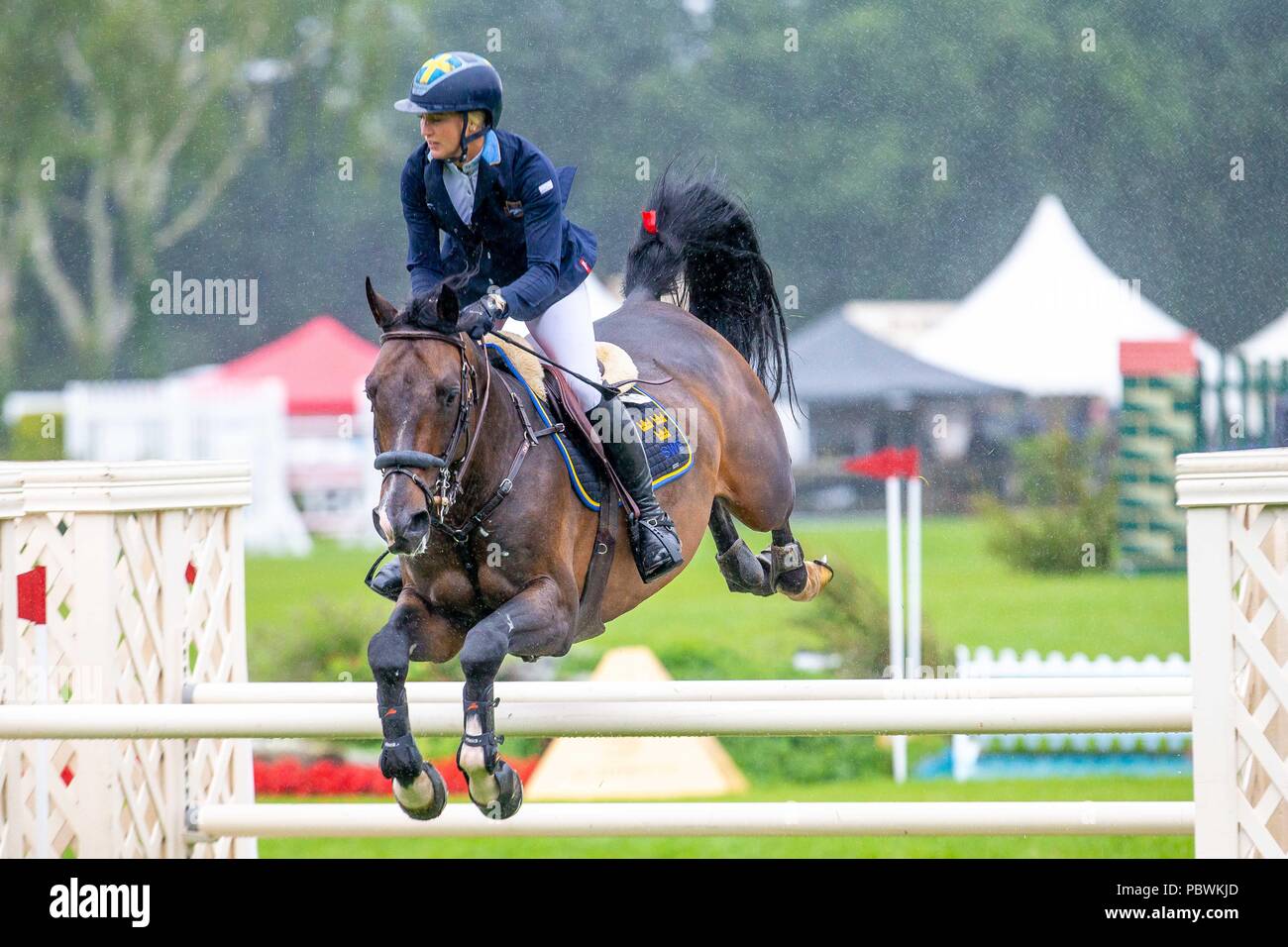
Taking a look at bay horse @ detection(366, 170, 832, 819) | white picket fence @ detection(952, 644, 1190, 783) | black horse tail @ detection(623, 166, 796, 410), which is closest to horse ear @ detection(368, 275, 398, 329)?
bay horse @ detection(366, 170, 832, 819)

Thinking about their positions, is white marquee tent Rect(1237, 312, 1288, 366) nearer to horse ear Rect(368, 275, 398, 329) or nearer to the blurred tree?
horse ear Rect(368, 275, 398, 329)

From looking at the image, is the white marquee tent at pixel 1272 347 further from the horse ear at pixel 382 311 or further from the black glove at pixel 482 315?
the horse ear at pixel 382 311

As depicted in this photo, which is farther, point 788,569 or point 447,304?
point 788,569

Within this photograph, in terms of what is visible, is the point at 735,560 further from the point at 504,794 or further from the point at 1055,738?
the point at 1055,738

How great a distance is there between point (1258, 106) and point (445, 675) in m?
11.6

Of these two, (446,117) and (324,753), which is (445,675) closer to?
(324,753)

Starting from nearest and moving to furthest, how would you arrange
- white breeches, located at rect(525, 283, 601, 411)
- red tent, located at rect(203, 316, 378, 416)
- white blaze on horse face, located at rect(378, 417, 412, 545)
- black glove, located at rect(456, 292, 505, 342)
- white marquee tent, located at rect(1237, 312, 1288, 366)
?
white blaze on horse face, located at rect(378, 417, 412, 545)
black glove, located at rect(456, 292, 505, 342)
white breeches, located at rect(525, 283, 601, 411)
white marquee tent, located at rect(1237, 312, 1288, 366)
red tent, located at rect(203, 316, 378, 416)

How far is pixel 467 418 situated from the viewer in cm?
326

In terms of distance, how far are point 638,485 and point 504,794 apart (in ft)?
3.08

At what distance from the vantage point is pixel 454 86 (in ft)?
10.8

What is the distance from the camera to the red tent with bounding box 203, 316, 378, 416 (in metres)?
17.3

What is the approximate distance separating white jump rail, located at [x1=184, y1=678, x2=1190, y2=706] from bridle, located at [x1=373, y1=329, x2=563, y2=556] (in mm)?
569

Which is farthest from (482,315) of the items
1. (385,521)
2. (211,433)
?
(211,433)
